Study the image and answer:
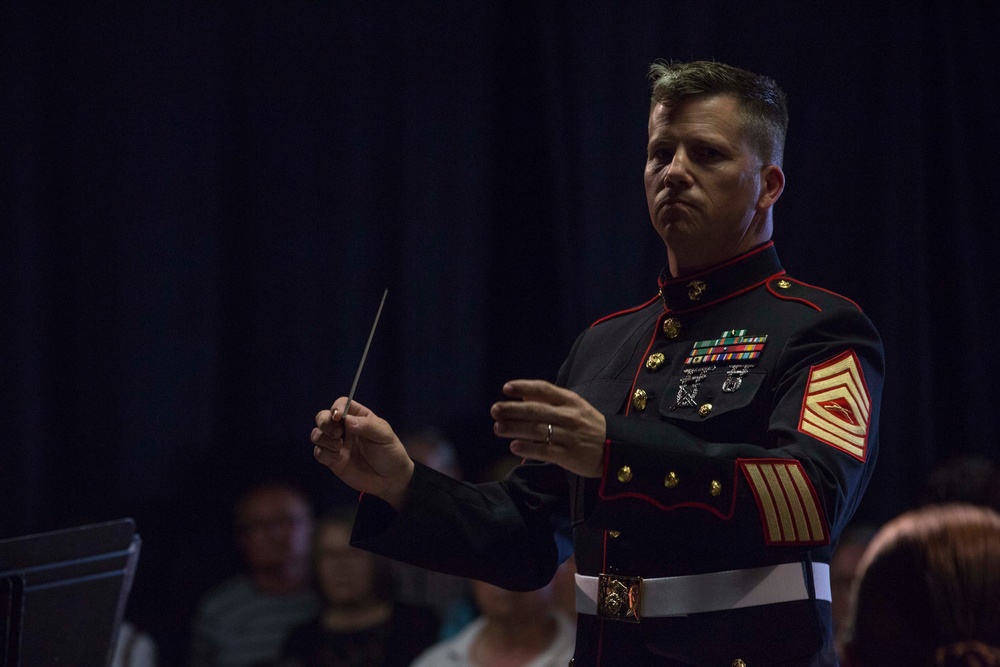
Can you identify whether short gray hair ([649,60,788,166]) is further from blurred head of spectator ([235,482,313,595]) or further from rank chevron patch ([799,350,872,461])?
blurred head of spectator ([235,482,313,595])

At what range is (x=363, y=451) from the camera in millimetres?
1409

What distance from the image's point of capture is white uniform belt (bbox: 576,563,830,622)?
134 centimetres

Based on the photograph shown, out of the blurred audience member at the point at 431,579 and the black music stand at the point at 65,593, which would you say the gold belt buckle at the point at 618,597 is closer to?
the black music stand at the point at 65,593

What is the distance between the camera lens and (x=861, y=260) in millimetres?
3641

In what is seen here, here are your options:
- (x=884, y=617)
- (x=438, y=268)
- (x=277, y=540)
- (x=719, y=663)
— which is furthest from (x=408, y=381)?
(x=884, y=617)

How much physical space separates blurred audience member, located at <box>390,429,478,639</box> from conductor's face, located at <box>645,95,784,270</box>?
182 centimetres

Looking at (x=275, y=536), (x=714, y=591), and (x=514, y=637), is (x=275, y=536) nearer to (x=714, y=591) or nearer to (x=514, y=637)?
(x=514, y=637)

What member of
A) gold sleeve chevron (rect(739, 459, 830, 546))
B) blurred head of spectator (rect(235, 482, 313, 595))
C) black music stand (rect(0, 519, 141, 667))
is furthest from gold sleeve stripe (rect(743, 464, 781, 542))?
blurred head of spectator (rect(235, 482, 313, 595))

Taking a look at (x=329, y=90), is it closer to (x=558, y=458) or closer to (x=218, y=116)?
(x=218, y=116)

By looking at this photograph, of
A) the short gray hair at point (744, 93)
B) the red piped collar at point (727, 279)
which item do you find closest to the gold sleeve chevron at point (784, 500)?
the red piped collar at point (727, 279)

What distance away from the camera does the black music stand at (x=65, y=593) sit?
4.69 feet

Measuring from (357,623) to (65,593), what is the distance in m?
1.63

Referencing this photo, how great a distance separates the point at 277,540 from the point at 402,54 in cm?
163

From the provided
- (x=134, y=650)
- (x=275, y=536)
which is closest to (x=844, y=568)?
(x=275, y=536)
